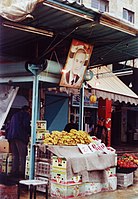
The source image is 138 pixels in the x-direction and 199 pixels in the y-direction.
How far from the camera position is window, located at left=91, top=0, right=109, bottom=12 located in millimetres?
18022

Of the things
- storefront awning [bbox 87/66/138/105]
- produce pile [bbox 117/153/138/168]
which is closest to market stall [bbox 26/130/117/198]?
produce pile [bbox 117/153/138/168]

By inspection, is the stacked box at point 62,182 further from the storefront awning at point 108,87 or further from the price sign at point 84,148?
the storefront awning at point 108,87

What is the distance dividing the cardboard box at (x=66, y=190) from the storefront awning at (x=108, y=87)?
13.9 feet

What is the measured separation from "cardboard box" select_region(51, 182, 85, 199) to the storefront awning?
13.9ft

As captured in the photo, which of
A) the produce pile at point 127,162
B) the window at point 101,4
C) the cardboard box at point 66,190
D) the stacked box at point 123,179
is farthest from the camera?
the window at point 101,4

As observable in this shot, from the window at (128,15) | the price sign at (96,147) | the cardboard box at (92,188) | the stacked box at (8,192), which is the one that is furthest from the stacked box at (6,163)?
the window at (128,15)

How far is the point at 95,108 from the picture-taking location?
18.8 m

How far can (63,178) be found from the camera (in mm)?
7551

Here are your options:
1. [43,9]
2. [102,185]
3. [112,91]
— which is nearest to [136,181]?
[102,185]

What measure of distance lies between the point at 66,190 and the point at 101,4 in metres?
13.3

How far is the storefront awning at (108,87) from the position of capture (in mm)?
11606

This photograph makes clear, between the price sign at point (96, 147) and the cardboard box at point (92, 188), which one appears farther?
the price sign at point (96, 147)

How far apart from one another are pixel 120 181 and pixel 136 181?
1450 mm

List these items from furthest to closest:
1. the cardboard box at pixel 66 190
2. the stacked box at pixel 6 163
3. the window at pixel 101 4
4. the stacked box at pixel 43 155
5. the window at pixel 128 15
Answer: the window at pixel 128 15, the window at pixel 101 4, the stacked box at pixel 6 163, the stacked box at pixel 43 155, the cardboard box at pixel 66 190
